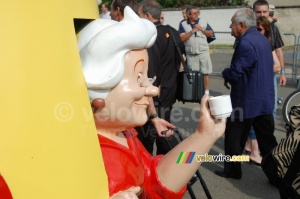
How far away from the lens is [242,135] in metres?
3.98

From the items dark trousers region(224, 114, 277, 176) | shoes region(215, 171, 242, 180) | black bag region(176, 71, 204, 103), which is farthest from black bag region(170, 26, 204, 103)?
shoes region(215, 171, 242, 180)

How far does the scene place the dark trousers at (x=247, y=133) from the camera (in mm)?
3938

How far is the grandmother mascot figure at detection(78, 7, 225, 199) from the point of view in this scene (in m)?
1.47

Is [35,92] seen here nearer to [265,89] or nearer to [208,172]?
[265,89]

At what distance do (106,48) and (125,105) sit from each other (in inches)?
9.9

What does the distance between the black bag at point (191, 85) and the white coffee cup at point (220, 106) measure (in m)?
2.31

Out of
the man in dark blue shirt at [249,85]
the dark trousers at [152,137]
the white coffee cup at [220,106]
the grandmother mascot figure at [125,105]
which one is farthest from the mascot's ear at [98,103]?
the man in dark blue shirt at [249,85]

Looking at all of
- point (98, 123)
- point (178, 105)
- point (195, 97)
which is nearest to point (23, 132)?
point (98, 123)

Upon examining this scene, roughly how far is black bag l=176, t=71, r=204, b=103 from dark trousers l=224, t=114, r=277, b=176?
16.4 inches

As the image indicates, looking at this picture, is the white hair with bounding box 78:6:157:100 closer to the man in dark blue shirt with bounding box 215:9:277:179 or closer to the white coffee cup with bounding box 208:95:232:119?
the white coffee cup with bounding box 208:95:232:119

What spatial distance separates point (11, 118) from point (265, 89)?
10.2 feet

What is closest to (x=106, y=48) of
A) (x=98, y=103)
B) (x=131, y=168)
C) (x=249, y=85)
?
(x=98, y=103)

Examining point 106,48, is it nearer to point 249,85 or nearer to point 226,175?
point 249,85

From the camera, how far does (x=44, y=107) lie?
1155 millimetres
